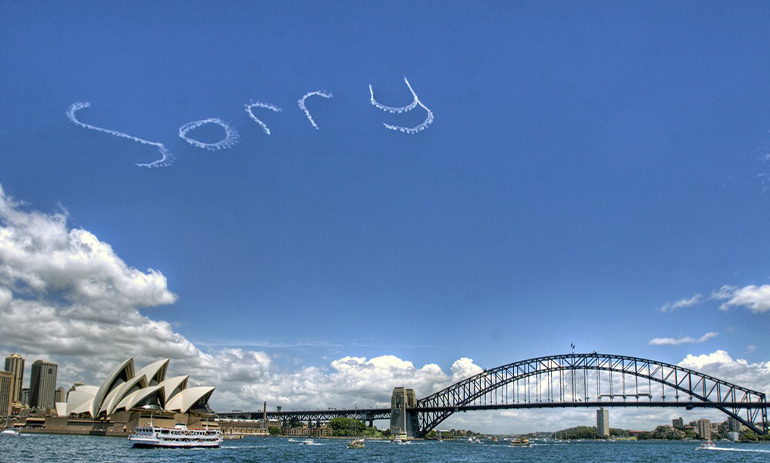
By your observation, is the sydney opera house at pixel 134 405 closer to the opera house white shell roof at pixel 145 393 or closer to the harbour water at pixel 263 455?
the opera house white shell roof at pixel 145 393

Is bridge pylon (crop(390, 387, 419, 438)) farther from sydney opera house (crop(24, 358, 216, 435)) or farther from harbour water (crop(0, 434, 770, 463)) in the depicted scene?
harbour water (crop(0, 434, 770, 463))

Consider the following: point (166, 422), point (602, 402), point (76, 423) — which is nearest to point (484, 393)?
point (602, 402)

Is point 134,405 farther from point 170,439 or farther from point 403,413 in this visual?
point 403,413

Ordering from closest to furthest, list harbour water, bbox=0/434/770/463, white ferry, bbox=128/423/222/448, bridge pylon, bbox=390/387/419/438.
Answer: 1. harbour water, bbox=0/434/770/463
2. white ferry, bbox=128/423/222/448
3. bridge pylon, bbox=390/387/419/438

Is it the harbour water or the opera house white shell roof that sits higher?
the opera house white shell roof

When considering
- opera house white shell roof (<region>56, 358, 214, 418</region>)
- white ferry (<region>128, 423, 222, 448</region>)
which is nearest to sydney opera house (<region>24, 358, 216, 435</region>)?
opera house white shell roof (<region>56, 358, 214, 418</region>)

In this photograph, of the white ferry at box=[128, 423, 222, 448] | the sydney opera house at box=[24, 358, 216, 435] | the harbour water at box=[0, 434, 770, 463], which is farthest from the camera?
the sydney opera house at box=[24, 358, 216, 435]

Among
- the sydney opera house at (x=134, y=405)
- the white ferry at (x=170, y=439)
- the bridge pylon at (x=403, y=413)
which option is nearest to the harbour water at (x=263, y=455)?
the white ferry at (x=170, y=439)
